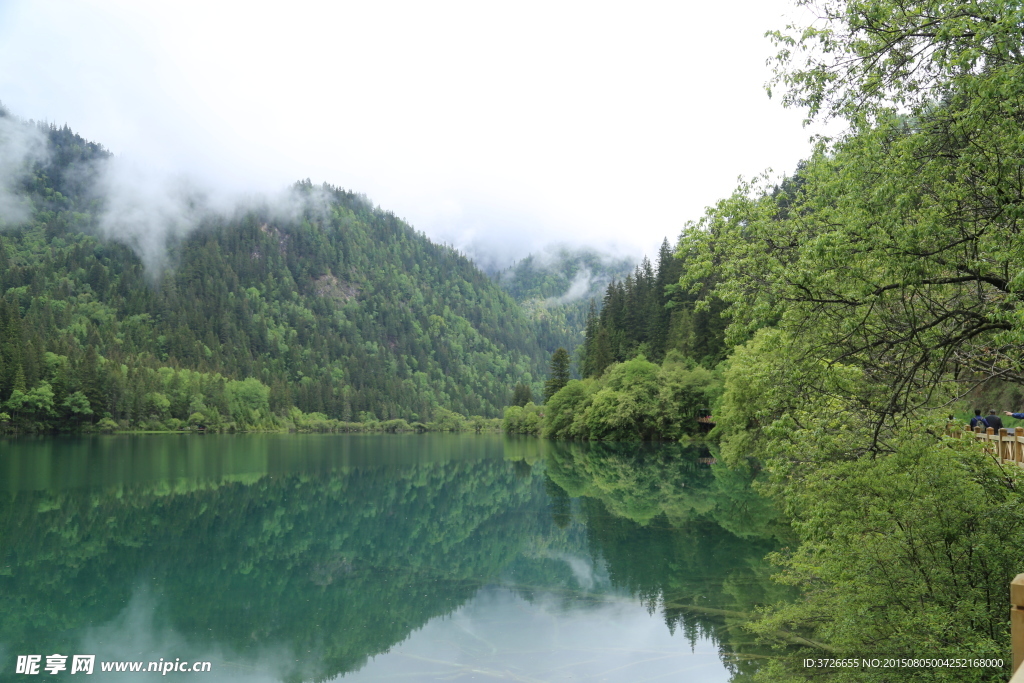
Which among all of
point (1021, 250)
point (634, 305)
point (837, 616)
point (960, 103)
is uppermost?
point (634, 305)

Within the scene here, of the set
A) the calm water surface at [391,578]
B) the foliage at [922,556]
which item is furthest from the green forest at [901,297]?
the calm water surface at [391,578]

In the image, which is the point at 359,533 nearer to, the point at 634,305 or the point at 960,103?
the point at 960,103

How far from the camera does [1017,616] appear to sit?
10.5ft

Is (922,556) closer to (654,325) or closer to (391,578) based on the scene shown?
(391,578)

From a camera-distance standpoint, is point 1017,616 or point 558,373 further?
point 558,373

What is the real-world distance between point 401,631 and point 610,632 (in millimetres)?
5177

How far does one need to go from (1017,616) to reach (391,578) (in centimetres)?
2256

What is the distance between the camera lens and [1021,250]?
7.77 metres

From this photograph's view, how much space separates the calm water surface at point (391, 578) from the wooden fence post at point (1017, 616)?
12444 mm

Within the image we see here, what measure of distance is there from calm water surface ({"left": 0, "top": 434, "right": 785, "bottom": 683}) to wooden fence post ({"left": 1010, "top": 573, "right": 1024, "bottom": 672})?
1244 cm

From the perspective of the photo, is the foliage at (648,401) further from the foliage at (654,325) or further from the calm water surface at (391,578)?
the calm water surface at (391,578)

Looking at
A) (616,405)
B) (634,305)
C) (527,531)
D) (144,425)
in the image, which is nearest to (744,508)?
(527,531)

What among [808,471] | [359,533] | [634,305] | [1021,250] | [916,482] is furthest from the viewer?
[634,305]

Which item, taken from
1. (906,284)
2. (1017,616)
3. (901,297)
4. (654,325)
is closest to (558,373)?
(654,325)
